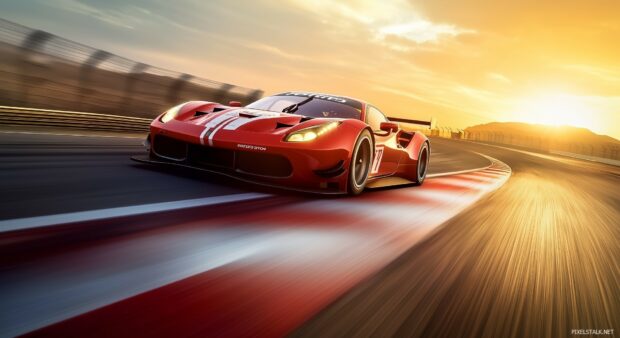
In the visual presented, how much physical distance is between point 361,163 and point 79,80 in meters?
7.70

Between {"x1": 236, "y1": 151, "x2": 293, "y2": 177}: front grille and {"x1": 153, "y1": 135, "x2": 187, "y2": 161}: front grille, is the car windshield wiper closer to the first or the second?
{"x1": 236, "y1": 151, "x2": 293, "y2": 177}: front grille

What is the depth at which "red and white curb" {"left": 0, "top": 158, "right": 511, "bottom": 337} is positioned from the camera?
162 cm

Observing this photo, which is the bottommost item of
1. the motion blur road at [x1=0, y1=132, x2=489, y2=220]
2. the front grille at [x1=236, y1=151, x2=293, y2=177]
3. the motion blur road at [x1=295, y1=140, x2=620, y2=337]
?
the motion blur road at [x1=295, y1=140, x2=620, y2=337]

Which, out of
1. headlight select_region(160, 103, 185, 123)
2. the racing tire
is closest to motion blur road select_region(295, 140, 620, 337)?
the racing tire

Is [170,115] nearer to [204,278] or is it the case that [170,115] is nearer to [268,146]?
[268,146]

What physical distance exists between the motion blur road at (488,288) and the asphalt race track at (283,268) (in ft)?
0.04

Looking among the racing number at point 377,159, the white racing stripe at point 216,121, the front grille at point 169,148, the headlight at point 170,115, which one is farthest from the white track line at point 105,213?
the racing number at point 377,159

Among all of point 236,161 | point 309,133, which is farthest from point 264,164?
point 309,133

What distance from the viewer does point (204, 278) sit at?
2.13 meters

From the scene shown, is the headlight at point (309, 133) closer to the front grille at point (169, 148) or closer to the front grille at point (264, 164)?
the front grille at point (264, 164)

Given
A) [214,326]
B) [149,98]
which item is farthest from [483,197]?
[149,98]

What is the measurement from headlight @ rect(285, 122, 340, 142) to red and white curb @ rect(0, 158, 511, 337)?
0.99 meters

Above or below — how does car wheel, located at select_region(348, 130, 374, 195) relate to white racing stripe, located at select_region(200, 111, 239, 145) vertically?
below

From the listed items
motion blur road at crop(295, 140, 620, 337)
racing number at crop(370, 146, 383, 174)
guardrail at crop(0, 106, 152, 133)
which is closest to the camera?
motion blur road at crop(295, 140, 620, 337)
